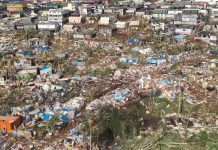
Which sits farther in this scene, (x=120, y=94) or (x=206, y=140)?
(x=120, y=94)

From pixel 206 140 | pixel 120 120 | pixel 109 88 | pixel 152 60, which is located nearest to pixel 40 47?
pixel 152 60

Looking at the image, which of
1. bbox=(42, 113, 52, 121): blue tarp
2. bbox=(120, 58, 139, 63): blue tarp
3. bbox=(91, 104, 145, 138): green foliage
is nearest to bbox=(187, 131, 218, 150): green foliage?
bbox=(91, 104, 145, 138): green foliage

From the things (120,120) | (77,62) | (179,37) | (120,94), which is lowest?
(120,120)

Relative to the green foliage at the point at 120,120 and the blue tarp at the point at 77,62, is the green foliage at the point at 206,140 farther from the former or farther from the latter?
the blue tarp at the point at 77,62

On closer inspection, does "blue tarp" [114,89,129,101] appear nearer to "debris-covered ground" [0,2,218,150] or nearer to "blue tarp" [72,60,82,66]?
"debris-covered ground" [0,2,218,150]

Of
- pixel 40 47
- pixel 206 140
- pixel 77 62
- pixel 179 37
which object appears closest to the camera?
pixel 206 140

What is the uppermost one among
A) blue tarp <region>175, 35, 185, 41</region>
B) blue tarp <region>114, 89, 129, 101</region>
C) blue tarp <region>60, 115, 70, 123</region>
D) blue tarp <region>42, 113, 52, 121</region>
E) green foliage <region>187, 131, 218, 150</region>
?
blue tarp <region>175, 35, 185, 41</region>

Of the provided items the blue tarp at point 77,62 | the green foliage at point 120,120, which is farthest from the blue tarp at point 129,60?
the green foliage at point 120,120

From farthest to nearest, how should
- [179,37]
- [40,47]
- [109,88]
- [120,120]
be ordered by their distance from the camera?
[179,37]
[40,47]
[109,88]
[120,120]

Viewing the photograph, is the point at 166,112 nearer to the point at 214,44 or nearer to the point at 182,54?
the point at 182,54

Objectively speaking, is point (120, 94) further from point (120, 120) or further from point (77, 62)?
point (77, 62)

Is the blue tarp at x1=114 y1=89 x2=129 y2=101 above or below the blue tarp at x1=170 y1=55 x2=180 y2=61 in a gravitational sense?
below

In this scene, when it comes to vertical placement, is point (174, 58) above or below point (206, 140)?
above
